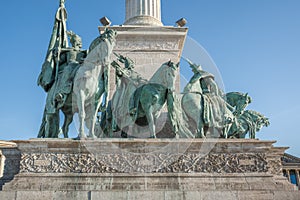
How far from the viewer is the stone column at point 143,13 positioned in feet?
54.0

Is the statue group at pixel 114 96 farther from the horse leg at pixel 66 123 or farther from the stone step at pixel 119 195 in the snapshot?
the stone step at pixel 119 195

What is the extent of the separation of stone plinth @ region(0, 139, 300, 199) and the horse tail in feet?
3.45

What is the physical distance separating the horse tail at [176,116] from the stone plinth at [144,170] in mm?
1053

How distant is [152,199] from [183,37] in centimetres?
810

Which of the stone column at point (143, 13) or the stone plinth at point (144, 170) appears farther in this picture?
the stone column at point (143, 13)

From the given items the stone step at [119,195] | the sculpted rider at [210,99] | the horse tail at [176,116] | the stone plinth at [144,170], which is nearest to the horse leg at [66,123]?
the stone plinth at [144,170]

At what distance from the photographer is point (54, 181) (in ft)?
32.9

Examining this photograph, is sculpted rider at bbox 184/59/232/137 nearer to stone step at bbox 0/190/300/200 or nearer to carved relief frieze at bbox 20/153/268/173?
carved relief frieze at bbox 20/153/268/173

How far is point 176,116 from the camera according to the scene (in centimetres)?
1177

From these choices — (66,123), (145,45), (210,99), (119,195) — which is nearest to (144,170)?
(119,195)

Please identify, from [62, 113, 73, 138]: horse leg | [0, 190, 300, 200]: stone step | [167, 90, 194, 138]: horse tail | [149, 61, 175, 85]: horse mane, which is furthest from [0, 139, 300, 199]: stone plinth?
Result: [149, 61, 175, 85]: horse mane

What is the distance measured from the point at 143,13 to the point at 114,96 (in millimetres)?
5594

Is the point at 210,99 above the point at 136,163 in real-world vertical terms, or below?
above

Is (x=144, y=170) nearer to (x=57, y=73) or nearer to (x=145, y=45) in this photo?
(x=57, y=73)
